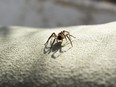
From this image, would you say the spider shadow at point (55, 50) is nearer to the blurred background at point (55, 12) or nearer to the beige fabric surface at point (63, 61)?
the beige fabric surface at point (63, 61)

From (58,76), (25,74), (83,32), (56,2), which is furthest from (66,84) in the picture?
(56,2)

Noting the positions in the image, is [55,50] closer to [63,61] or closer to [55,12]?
[63,61]

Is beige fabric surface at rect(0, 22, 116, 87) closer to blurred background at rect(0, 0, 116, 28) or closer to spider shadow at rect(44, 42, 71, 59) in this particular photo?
spider shadow at rect(44, 42, 71, 59)

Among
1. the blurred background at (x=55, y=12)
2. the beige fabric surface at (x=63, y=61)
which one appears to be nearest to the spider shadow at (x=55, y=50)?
the beige fabric surface at (x=63, y=61)

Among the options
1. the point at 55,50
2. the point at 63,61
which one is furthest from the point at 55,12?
the point at 63,61

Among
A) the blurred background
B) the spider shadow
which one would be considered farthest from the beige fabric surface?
the blurred background

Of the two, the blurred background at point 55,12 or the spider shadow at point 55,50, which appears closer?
the spider shadow at point 55,50
